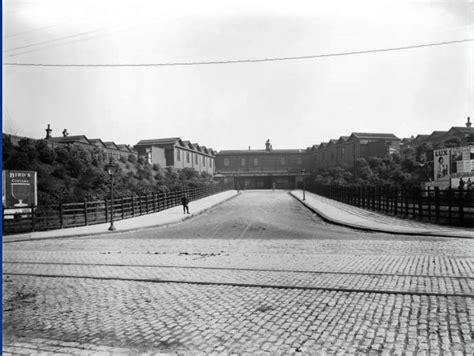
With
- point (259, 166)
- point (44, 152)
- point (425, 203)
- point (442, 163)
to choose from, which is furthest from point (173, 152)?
point (425, 203)

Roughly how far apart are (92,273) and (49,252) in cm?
403

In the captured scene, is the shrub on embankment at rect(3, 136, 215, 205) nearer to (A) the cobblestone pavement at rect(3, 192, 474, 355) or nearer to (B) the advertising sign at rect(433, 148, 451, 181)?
(A) the cobblestone pavement at rect(3, 192, 474, 355)

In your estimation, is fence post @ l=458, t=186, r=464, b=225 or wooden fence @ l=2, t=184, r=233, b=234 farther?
wooden fence @ l=2, t=184, r=233, b=234

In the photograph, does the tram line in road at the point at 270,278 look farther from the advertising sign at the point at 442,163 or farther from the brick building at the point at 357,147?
the brick building at the point at 357,147

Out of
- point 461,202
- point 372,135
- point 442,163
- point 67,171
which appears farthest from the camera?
point 372,135

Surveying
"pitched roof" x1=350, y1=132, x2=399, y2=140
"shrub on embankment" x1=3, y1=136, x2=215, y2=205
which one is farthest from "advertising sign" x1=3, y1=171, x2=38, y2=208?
"pitched roof" x1=350, y1=132, x2=399, y2=140

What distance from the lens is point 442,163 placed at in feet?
70.6

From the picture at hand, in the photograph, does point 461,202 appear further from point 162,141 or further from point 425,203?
point 162,141

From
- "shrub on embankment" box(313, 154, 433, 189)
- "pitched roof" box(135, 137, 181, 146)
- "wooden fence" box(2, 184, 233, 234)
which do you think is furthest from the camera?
"pitched roof" box(135, 137, 181, 146)

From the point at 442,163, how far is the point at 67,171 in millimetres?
25795

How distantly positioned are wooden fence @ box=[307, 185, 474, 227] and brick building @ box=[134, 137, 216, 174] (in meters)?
29.3

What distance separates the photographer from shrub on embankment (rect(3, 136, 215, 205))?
920 inches

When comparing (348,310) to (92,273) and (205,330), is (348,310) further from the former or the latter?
(92,273)

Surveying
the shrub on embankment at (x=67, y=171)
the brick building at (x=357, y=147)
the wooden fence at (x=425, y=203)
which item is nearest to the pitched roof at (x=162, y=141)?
the shrub on embankment at (x=67, y=171)
